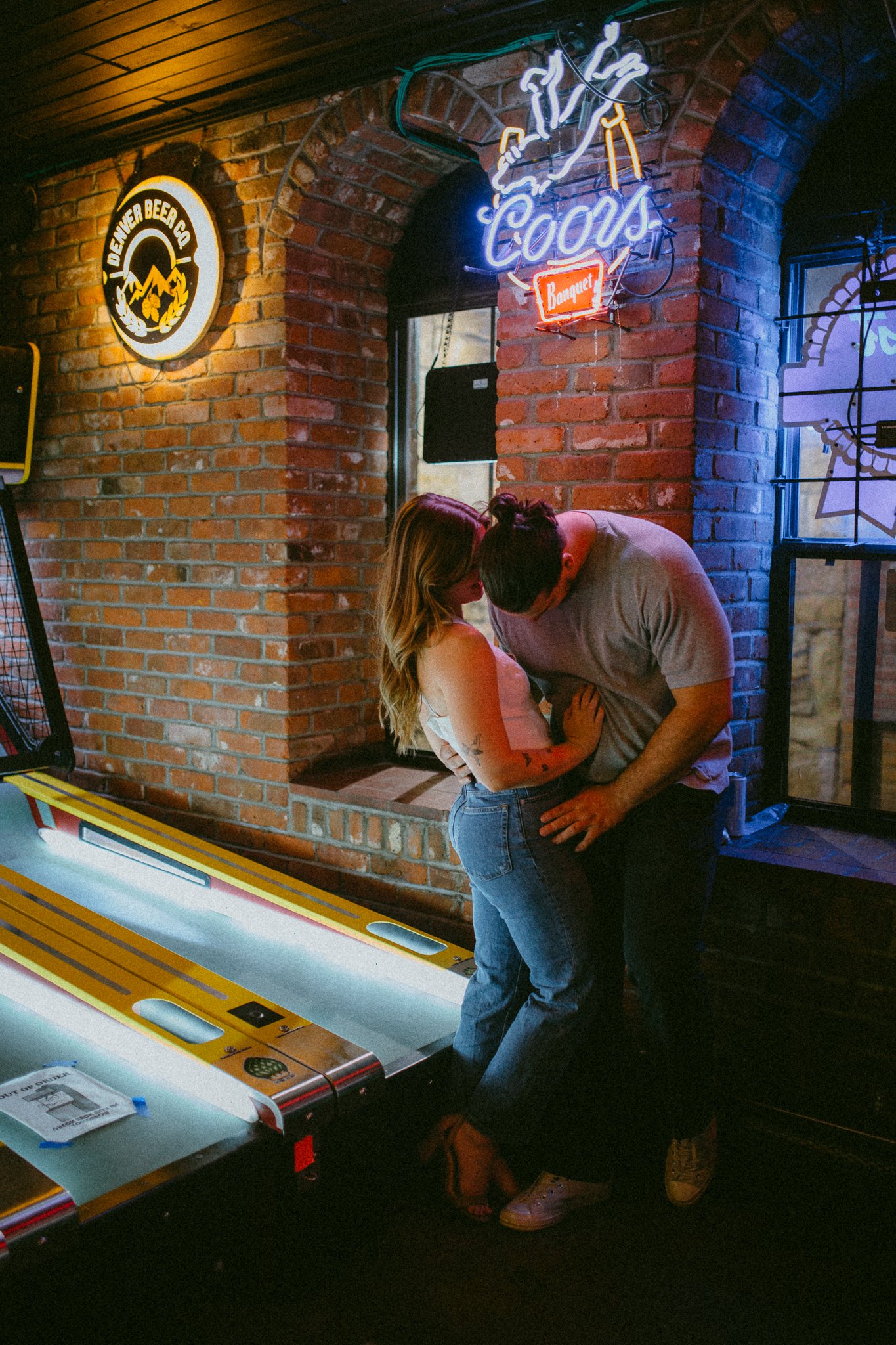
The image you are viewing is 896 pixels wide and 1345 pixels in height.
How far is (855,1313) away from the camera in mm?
2055

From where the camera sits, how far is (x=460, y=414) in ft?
11.8

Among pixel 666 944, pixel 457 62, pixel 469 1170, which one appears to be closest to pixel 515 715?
pixel 666 944

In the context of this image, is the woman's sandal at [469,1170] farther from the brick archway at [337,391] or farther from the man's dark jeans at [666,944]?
the brick archway at [337,391]

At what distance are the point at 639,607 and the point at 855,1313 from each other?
1.45 meters

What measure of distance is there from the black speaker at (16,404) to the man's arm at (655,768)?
2.73m

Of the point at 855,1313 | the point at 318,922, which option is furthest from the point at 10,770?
the point at 855,1313

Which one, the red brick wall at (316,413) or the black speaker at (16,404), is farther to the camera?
the black speaker at (16,404)

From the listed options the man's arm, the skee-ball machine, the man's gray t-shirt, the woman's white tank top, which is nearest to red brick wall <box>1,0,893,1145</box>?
the skee-ball machine

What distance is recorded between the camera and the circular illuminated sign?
3.61 m

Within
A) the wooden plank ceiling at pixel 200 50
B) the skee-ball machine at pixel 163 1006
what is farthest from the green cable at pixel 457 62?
the skee-ball machine at pixel 163 1006

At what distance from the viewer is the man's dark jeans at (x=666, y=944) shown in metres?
2.29

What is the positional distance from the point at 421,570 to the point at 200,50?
2.12m

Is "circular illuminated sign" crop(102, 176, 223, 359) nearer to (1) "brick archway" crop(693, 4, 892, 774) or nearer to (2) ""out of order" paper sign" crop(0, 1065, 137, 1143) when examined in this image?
(1) "brick archway" crop(693, 4, 892, 774)

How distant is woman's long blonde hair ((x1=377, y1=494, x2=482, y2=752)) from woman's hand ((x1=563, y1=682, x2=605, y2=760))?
1.21ft
